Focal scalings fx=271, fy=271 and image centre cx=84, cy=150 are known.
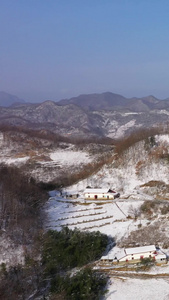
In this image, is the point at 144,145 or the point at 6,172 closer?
the point at 6,172

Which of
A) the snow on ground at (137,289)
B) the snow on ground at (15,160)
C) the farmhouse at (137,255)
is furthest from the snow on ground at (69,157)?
the snow on ground at (137,289)

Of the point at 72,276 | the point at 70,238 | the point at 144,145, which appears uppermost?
the point at 144,145

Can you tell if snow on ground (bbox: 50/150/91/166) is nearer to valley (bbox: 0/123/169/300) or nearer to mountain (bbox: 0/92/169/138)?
valley (bbox: 0/123/169/300)

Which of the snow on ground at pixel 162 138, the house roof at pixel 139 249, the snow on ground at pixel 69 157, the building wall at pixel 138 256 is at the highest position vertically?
the snow on ground at pixel 162 138

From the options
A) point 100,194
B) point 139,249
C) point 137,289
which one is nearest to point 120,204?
point 100,194

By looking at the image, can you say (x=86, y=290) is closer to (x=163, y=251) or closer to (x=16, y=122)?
(x=163, y=251)

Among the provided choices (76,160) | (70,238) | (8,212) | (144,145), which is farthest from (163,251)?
(76,160)

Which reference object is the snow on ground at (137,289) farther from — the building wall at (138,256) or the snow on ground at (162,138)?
the snow on ground at (162,138)

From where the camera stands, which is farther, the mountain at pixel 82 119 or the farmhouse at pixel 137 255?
the mountain at pixel 82 119
